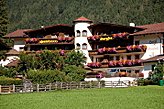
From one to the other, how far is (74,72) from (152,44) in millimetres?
12124

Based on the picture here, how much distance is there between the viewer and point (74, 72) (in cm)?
5803

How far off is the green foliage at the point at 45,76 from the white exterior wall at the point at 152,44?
1432 cm

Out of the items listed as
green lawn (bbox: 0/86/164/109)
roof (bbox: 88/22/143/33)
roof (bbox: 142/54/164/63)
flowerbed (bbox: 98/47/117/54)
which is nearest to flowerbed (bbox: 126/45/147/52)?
roof (bbox: 142/54/164/63)

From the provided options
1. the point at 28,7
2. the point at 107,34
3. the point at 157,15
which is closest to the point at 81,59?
the point at 107,34

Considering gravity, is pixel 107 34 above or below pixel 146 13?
below

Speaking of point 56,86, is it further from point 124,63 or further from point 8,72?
point 124,63

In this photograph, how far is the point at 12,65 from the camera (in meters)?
71.0

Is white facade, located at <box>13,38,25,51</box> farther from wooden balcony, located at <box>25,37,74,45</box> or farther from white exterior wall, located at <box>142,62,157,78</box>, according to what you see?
white exterior wall, located at <box>142,62,157,78</box>

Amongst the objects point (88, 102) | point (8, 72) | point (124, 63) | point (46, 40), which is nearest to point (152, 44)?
point (124, 63)

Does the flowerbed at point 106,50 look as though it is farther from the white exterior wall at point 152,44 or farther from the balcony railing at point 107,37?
the white exterior wall at point 152,44

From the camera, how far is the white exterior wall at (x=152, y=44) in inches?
2414

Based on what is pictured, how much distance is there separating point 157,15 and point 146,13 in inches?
265

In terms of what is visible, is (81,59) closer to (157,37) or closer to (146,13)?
(157,37)

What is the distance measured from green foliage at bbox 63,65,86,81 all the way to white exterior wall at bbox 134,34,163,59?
398 inches
